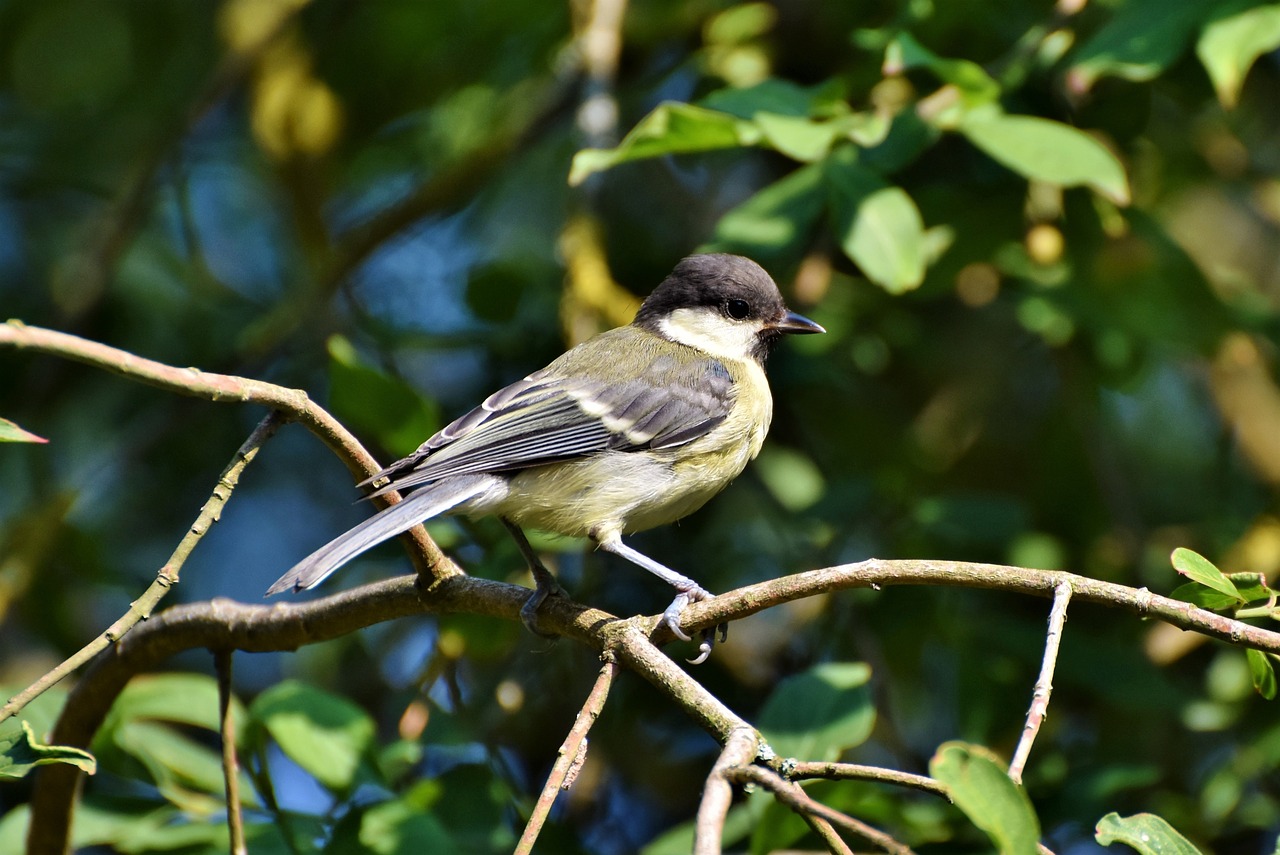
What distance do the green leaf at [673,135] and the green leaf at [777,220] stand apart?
12.4 inches

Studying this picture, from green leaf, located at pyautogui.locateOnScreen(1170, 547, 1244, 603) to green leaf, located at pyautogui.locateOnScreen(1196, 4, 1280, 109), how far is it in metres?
1.27

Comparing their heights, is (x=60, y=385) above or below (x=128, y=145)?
below

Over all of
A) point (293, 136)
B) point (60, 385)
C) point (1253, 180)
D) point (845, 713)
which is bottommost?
point (845, 713)

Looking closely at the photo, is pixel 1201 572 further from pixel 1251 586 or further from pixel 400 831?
pixel 400 831

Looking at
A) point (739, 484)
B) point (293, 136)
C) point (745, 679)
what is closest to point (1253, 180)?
point (739, 484)

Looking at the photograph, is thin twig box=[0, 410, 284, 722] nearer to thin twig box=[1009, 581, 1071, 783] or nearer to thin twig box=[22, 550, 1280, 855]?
thin twig box=[22, 550, 1280, 855]

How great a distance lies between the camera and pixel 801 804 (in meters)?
1.29

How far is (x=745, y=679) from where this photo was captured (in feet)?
11.5

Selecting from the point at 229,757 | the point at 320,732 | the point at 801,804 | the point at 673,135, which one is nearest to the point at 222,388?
the point at 229,757


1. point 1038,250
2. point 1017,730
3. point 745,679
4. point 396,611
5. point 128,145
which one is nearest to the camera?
point 396,611

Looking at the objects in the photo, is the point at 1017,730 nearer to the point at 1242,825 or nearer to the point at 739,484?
the point at 1242,825

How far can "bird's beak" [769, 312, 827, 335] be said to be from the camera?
311 cm

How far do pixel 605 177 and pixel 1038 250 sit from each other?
162cm

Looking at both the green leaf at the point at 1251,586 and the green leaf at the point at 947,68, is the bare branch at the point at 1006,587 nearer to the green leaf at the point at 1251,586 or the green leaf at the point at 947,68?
the green leaf at the point at 1251,586
